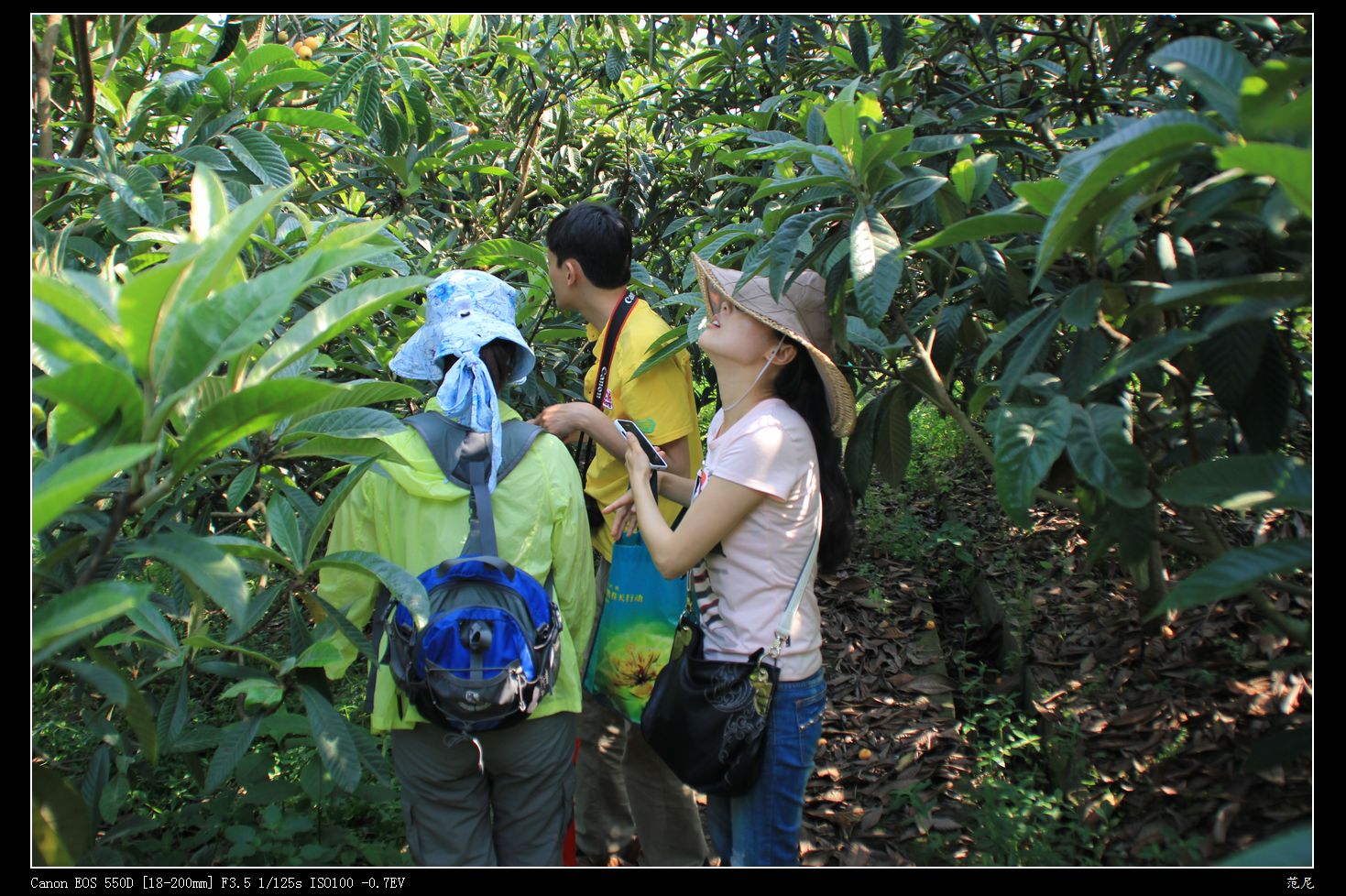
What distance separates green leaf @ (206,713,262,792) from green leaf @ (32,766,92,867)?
34 cm

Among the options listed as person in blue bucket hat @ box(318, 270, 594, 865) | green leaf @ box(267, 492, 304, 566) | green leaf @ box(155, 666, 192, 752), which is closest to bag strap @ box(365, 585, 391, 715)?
person in blue bucket hat @ box(318, 270, 594, 865)

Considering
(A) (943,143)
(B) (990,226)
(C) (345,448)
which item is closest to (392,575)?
(C) (345,448)

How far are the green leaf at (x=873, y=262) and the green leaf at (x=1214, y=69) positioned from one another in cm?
55

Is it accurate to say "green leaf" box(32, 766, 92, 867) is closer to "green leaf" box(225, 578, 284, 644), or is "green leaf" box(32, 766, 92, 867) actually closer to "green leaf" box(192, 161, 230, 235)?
"green leaf" box(225, 578, 284, 644)

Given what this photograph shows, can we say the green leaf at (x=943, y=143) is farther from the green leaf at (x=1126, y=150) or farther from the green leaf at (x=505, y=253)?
the green leaf at (x=505, y=253)

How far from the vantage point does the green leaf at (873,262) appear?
170cm

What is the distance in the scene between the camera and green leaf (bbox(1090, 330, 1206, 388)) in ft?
4.53

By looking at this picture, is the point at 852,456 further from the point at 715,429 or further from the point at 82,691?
the point at 82,691

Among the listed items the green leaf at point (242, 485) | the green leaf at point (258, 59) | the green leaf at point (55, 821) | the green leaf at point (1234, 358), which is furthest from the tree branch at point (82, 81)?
the green leaf at point (1234, 358)

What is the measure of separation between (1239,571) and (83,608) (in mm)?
1441

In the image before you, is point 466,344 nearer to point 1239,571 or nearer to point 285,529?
point 285,529

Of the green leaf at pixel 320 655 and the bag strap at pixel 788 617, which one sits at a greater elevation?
the green leaf at pixel 320 655

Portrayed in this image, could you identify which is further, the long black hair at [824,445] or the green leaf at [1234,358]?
the long black hair at [824,445]

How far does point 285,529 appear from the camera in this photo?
5.85ft
